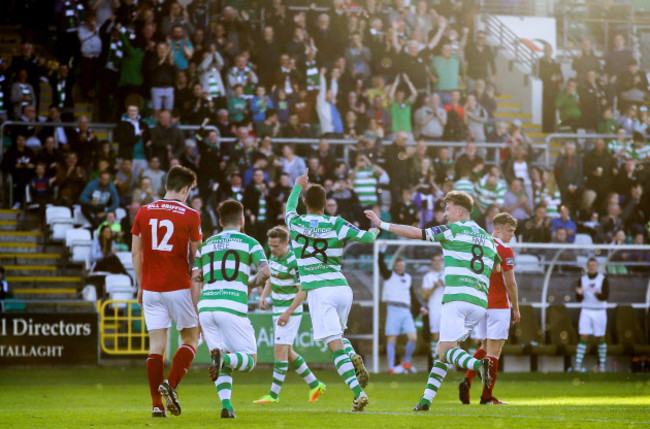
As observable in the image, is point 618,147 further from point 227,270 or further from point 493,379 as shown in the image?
point 227,270

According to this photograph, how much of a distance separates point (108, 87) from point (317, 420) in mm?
14105

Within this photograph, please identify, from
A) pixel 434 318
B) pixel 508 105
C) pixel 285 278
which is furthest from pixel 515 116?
pixel 285 278

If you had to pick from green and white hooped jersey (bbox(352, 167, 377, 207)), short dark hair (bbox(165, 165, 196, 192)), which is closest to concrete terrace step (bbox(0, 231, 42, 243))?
green and white hooped jersey (bbox(352, 167, 377, 207))

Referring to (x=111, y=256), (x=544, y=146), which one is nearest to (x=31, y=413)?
(x=111, y=256)

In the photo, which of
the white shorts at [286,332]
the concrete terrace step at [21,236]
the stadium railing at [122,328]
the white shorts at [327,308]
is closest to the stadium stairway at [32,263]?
the concrete terrace step at [21,236]

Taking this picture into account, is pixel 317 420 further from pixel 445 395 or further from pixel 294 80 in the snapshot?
pixel 294 80

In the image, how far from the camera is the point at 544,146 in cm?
2606

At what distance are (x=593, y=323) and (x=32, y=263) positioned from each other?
10.9m

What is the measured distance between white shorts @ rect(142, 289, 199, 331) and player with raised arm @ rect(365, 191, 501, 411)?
100 inches

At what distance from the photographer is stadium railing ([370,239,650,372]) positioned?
72.3 ft

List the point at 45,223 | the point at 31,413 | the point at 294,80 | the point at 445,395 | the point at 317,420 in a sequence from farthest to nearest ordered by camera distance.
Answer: the point at 294,80 → the point at 45,223 → the point at 445,395 → the point at 31,413 → the point at 317,420

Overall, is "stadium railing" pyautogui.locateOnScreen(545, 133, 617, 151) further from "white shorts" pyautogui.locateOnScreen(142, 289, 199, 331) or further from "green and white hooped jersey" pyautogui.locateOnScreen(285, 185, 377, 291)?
"white shorts" pyautogui.locateOnScreen(142, 289, 199, 331)

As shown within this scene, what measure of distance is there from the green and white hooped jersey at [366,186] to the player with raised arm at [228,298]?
39.8 feet

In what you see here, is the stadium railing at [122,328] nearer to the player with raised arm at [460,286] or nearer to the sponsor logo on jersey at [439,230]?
the player with raised arm at [460,286]
